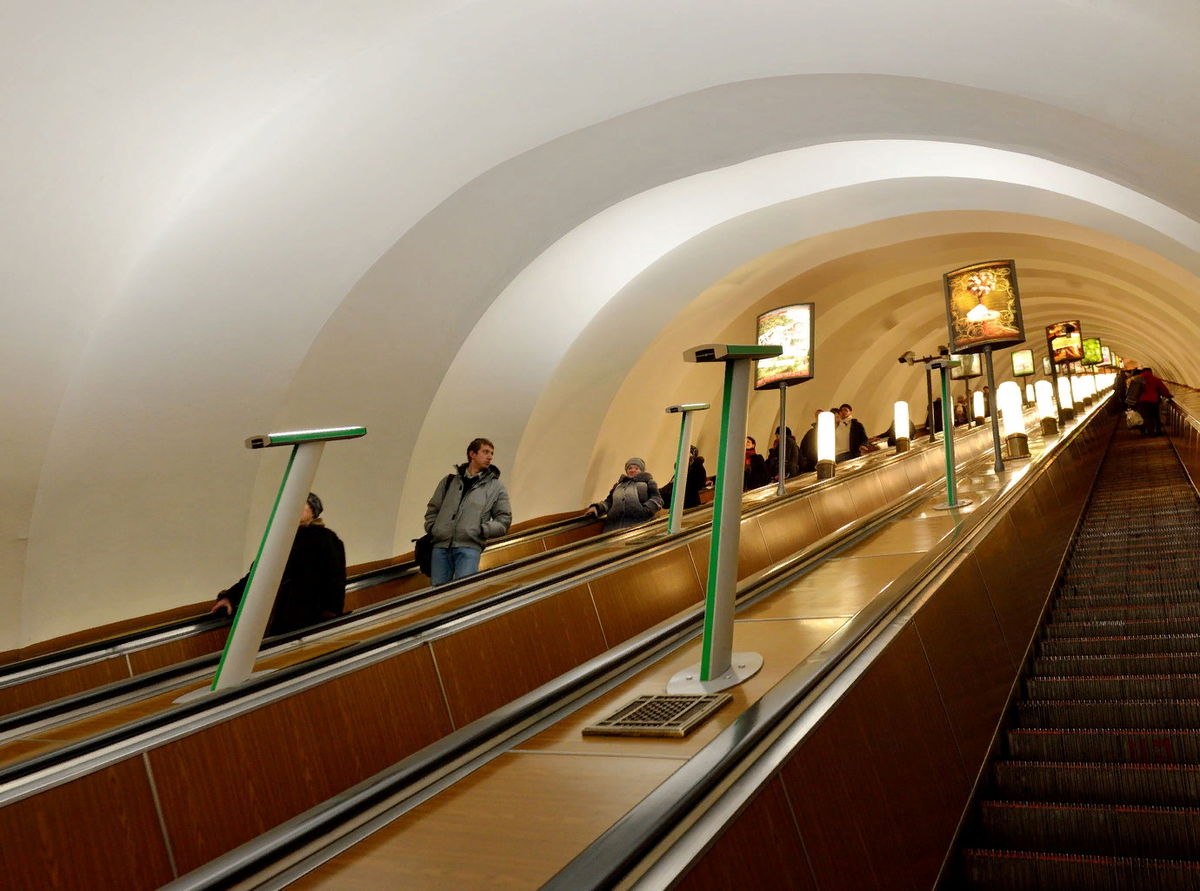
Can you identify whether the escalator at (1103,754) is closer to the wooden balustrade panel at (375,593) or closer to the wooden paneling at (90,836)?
the wooden paneling at (90,836)

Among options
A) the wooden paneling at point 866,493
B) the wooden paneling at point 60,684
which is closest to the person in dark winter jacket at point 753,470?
the wooden paneling at point 866,493

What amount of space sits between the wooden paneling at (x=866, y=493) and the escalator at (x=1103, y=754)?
13.4ft

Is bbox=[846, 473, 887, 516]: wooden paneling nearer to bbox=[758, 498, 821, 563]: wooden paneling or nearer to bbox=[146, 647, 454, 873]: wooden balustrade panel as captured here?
bbox=[758, 498, 821, 563]: wooden paneling

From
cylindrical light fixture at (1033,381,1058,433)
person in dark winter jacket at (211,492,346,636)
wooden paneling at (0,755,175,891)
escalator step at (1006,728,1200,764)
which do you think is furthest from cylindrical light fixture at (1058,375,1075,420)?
wooden paneling at (0,755,175,891)

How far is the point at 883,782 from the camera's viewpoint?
2340 mm

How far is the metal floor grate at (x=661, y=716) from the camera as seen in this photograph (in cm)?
239

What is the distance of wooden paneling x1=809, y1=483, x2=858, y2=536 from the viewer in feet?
30.5

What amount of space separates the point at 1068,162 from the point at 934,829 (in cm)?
834

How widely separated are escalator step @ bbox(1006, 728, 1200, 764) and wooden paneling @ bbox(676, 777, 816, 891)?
2.06 metres

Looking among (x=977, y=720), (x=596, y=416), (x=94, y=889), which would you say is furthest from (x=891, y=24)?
(x=596, y=416)

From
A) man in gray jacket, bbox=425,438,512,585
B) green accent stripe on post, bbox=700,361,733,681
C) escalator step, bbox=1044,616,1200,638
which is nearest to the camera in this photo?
green accent stripe on post, bbox=700,361,733,681

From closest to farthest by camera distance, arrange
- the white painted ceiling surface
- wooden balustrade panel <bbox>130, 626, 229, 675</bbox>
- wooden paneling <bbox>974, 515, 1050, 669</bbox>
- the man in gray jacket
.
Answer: wooden paneling <bbox>974, 515, 1050, 669</bbox> < wooden balustrade panel <bbox>130, 626, 229, 675</bbox> < the white painted ceiling surface < the man in gray jacket

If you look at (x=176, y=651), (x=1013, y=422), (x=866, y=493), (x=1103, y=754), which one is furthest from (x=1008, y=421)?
(x=176, y=651)

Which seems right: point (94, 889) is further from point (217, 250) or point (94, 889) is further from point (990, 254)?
point (990, 254)
